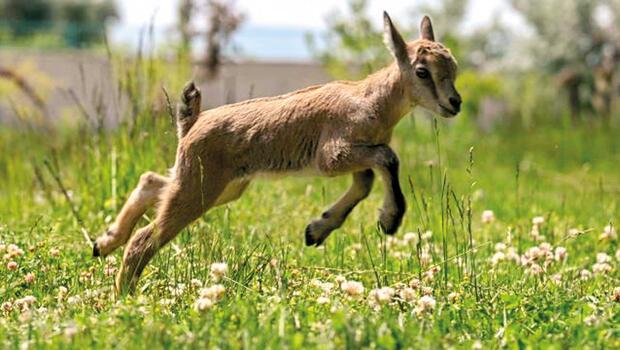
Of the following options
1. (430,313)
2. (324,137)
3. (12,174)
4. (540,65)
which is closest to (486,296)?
(430,313)

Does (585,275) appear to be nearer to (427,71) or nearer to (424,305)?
(427,71)

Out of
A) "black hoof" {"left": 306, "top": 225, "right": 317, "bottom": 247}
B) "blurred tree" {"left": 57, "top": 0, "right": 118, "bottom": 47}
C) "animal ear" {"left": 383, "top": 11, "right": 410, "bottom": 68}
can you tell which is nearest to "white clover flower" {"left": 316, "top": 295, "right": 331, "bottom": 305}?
"black hoof" {"left": 306, "top": 225, "right": 317, "bottom": 247}

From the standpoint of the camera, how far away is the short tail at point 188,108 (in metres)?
→ 6.69

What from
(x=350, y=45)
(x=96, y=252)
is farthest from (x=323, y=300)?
(x=350, y=45)

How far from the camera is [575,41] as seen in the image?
2498 centimetres

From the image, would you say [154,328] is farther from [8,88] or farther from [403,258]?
[8,88]

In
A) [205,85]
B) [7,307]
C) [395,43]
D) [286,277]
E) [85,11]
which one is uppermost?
[395,43]

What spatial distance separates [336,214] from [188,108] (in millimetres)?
1103

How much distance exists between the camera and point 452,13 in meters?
37.1

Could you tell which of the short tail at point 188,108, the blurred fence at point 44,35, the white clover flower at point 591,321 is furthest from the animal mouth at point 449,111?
the blurred fence at point 44,35

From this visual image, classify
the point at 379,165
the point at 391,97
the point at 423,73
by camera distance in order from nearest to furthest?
the point at 379,165
the point at 423,73
the point at 391,97

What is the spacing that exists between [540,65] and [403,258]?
1908 cm

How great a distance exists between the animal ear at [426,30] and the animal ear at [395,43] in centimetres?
36

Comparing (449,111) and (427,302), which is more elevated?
(449,111)
